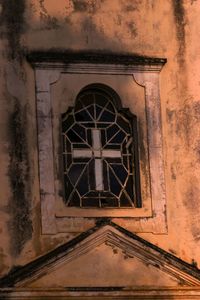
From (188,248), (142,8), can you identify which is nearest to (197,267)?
(188,248)

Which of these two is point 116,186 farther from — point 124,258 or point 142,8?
point 142,8

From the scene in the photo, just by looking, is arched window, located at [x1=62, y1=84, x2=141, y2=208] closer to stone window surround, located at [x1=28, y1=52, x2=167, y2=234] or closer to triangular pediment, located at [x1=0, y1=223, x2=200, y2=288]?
stone window surround, located at [x1=28, y1=52, x2=167, y2=234]

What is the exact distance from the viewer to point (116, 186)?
1800 centimetres

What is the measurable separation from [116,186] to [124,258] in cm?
100

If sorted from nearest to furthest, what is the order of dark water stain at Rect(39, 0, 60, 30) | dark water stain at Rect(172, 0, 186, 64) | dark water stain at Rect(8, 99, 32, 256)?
dark water stain at Rect(8, 99, 32, 256) → dark water stain at Rect(39, 0, 60, 30) → dark water stain at Rect(172, 0, 186, 64)

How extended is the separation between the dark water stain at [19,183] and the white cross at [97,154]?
2.44 ft

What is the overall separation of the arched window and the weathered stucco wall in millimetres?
444

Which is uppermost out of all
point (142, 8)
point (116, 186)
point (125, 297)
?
point (142, 8)

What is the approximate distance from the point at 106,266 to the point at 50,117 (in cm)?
200

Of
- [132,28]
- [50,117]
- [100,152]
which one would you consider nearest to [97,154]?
[100,152]

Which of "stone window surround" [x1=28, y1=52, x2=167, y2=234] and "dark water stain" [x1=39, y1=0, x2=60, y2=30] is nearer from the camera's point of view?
"stone window surround" [x1=28, y1=52, x2=167, y2=234]

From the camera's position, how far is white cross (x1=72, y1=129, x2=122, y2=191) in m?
17.9

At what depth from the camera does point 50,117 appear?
17844 millimetres

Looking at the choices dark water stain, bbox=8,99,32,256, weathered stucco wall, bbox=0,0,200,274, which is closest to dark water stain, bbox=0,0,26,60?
weathered stucco wall, bbox=0,0,200,274
